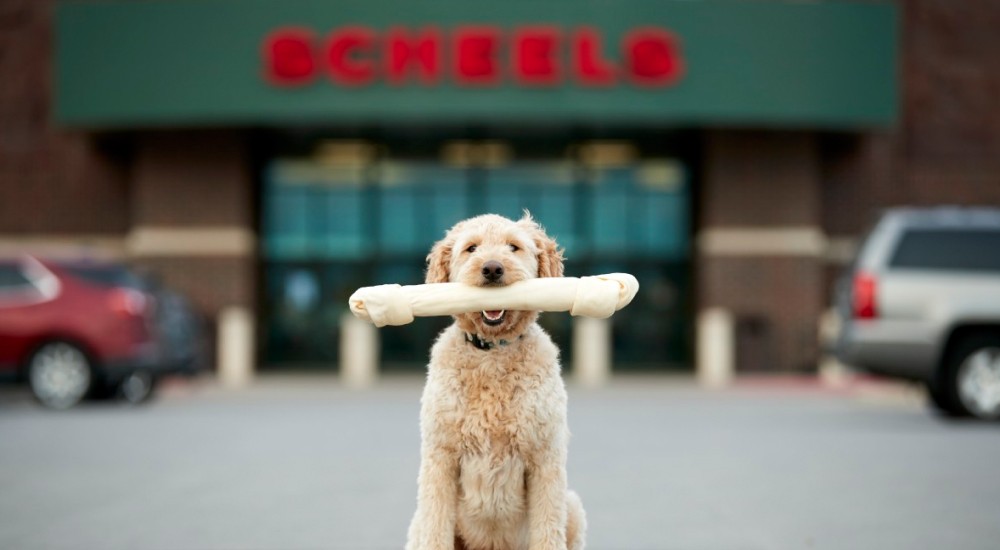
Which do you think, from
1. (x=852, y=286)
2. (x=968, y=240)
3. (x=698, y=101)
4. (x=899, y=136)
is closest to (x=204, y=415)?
(x=852, y=286)

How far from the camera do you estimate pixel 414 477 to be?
969cm

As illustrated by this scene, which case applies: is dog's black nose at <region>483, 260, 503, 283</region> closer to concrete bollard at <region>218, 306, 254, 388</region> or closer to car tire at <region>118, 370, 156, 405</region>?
car tire at <region>118, 370, 156, 405</region>

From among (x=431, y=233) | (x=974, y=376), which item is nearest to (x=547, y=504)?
(x=974, y=376)

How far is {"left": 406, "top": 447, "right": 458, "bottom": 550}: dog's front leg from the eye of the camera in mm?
4941

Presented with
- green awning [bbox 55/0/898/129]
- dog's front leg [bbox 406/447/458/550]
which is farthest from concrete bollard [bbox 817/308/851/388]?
dog's front leg [bbox 406/447/458/550]

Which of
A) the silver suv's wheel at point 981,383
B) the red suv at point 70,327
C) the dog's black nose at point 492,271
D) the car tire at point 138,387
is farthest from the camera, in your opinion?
the car tire at point 138,387

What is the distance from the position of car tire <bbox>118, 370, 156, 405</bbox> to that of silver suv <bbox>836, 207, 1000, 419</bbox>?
9.70 meters

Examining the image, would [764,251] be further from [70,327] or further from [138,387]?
[70,327]

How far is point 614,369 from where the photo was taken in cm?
2591

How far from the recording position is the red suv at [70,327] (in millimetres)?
16000

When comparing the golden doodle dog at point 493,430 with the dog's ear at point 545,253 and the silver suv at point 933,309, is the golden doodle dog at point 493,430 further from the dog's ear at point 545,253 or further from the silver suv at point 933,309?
the silver suv at point 933,309

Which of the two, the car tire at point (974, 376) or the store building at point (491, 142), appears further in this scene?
the store building at point (491, 142)

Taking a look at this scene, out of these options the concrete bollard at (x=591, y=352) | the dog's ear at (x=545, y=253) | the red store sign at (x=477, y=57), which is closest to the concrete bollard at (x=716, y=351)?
the concrete bollard at (x=591, y=352)

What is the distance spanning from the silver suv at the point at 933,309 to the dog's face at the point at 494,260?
9404 mm
